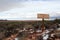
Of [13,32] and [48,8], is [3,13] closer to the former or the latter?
[13,32]

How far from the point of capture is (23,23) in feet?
5.64

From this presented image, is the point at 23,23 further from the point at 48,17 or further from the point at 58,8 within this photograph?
the point at 58,8

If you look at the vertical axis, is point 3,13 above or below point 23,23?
above

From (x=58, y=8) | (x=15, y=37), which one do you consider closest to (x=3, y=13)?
(x=15, y=37)

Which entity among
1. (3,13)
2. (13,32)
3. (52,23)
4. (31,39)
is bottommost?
(31,39)

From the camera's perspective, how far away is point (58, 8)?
1707mm

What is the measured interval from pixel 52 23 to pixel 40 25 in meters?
0.19

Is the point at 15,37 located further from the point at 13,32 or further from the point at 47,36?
the point at 47,36

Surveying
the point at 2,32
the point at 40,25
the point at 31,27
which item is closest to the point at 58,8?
the point at 40,25

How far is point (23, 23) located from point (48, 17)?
41 centimetres

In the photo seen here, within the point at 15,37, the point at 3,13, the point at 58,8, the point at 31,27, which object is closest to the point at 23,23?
the point at 31,27

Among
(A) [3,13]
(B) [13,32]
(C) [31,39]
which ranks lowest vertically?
(C) [31,39]

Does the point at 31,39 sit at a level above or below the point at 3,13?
below

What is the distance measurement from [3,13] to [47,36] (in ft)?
2.59
